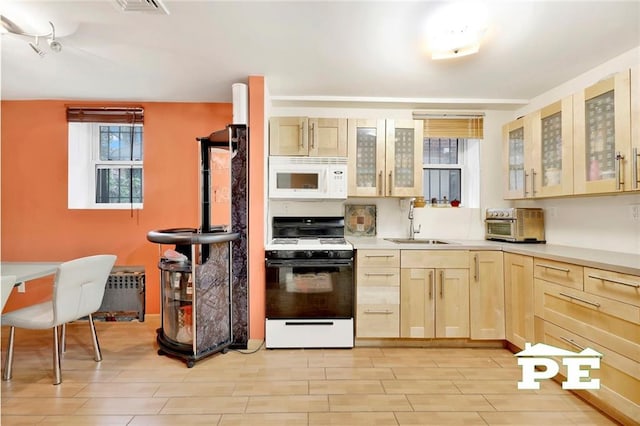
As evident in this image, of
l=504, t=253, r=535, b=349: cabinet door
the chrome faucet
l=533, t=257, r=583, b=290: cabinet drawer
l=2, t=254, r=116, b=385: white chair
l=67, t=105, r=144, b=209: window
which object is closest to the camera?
l=533, t=257, r=583, b=290: cabinet drawer

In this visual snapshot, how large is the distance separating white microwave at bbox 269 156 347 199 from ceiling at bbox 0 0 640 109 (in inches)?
27.5

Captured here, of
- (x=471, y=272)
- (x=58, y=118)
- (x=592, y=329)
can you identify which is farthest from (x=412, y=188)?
(x=58, y=118)

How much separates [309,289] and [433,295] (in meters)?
1.07

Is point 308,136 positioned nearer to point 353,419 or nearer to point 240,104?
point 240,104

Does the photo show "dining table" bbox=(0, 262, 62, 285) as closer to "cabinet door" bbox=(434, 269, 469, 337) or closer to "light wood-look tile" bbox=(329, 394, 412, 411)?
"light wood-look tile" bbox=(329, 394, 412, 411)

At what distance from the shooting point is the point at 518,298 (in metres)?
2.54

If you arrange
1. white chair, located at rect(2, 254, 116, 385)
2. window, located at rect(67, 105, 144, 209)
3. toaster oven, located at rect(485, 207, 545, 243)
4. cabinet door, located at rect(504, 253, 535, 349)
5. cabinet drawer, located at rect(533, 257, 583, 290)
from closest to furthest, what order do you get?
cabinet drawer, located at rect(533, 257, 583, 290) → white chair, located at rect(2, 254, 116, 385) → cabinet door, located at rect(504, 253, 535, 349) → toaster oven, located at rect(485, 207, 545, 243) → window, located at rect(67, 105, 144, 209)

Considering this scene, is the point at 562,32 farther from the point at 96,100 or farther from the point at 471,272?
the point at 96,100

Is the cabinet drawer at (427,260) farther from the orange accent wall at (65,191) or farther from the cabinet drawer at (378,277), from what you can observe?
the orange accent wall at (65,191)

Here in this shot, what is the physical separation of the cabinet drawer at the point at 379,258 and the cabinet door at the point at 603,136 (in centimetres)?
140

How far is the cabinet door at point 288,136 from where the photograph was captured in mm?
2949

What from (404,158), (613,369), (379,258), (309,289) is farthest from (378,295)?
(613,369)

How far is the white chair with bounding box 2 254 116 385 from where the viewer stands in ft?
6.81

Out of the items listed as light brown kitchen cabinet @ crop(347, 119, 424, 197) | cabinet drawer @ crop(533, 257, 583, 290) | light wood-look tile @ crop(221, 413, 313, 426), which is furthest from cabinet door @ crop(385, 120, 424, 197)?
light wood-look tile @ crop(221, 413, 313, 426)
